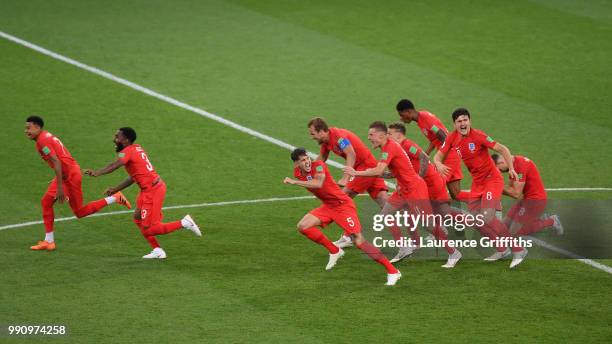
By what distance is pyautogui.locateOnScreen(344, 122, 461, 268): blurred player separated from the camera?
49.7ft

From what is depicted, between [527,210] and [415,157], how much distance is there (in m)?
2.17

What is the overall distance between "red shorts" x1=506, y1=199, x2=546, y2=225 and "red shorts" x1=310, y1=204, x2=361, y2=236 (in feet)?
10.5

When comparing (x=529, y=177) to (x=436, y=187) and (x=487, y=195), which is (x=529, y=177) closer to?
(x=487, y=195)

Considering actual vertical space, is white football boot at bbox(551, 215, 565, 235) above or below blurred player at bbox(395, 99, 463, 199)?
below

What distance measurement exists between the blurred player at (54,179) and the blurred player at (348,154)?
339 cm

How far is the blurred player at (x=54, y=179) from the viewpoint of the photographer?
16.3 metres

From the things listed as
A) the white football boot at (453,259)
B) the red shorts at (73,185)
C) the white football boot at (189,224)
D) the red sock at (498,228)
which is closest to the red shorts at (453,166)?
the red sock at (498,228)

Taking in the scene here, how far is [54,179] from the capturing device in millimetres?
16594

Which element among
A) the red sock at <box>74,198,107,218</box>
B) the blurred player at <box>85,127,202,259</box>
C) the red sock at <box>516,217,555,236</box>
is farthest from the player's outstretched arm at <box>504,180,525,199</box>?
the red sock at <box>74,198,107,218</box>

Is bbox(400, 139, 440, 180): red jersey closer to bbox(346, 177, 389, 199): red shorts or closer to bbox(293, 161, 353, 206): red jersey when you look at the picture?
bbox(346, 177, 389, 199): red shorts

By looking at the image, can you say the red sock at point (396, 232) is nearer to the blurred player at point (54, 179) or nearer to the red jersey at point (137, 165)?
the red jersey at point (137, 165)

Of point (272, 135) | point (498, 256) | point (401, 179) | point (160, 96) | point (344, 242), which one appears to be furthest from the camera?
point (160, 96)

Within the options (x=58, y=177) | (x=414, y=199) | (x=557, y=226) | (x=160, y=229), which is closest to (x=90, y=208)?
(x=58, y=177)

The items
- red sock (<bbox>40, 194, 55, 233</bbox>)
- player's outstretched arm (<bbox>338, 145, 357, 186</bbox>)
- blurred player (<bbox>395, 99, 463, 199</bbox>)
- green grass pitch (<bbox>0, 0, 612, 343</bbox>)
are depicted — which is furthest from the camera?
blurred player (<bbox>395, 99, 463, 199</bbox>)
